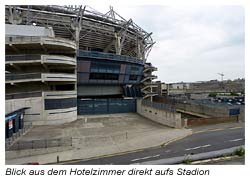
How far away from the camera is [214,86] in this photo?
104 metres

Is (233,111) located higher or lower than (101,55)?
lower

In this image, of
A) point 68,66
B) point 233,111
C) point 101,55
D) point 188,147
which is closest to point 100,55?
point 101,55

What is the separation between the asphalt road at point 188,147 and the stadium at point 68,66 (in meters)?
12.0

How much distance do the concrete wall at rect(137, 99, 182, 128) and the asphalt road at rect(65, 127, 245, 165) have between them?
2.90 meters

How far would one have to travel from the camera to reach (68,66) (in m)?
29.4

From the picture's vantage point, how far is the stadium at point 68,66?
2466cm

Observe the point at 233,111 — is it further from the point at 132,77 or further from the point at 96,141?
the point at 132,77

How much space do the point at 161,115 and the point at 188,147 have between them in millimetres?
10567

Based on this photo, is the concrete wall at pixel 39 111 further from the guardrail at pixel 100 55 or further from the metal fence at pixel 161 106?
the metal fence at pixel 161 106

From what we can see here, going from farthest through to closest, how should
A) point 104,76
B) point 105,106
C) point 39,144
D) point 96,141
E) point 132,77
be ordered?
point 132,77 → point 104,76 → point 105,106 → point 96,141 → point 39,144

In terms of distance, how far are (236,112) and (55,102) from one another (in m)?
26.3

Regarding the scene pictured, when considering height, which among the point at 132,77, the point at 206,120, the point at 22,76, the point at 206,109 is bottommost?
the point at 206,120

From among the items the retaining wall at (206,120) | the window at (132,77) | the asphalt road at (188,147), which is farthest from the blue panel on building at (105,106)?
the asphalt road at (188,147)

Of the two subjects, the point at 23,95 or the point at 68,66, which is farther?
the point at 68,66
